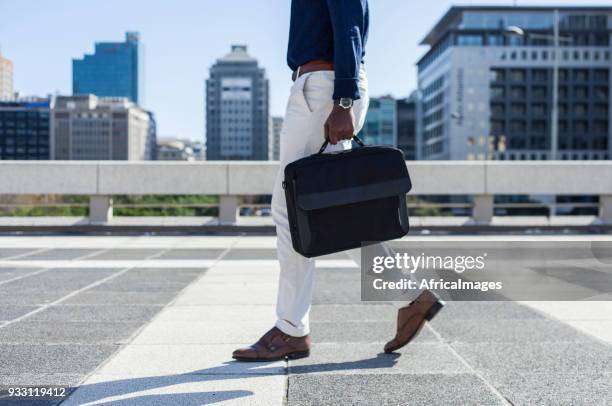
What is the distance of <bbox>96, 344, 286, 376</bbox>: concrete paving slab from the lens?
321 cm

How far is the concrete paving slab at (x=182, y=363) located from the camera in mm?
3205

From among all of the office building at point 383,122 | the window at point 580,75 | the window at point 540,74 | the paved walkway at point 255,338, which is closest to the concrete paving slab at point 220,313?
the paved walkway at point 255,338

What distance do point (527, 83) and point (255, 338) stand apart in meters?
111

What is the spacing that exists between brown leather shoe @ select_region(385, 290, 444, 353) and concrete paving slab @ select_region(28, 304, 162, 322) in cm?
170

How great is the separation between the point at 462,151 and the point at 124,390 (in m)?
109

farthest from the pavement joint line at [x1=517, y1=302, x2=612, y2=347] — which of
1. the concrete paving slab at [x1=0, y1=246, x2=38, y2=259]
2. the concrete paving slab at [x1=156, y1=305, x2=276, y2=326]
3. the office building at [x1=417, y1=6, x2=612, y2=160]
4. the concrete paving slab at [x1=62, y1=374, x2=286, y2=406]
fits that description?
the office building at [x1=417, y1=6, x2=612, y2=160]

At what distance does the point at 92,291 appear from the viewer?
5.68 m

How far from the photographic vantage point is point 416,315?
342 centimetres

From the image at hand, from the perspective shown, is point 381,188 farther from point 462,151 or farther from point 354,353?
point 462,151

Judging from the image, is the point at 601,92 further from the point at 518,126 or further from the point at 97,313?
the point at 97,313

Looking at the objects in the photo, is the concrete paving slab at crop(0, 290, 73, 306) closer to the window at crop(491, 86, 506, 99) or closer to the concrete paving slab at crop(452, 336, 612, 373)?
the concrete paving slab at crop(452, 336, 612, 373)

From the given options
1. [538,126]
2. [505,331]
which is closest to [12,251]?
[505,331]

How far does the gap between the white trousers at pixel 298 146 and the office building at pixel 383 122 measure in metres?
138

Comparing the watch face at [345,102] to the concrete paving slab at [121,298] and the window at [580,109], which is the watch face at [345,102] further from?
the window at [580,109]
